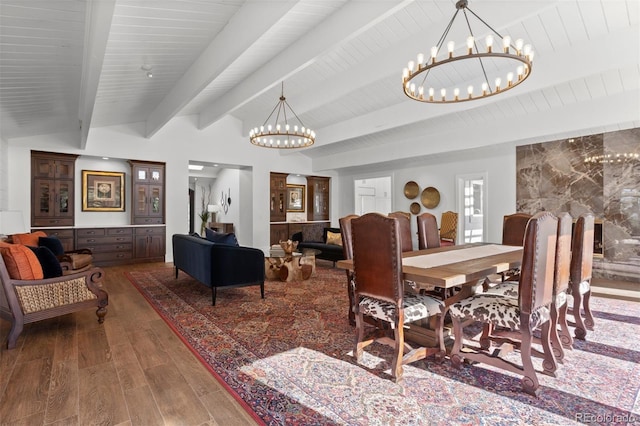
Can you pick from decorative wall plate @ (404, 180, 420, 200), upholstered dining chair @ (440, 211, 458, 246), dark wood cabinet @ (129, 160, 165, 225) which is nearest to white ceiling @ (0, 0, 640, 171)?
dark wood cabinet @ (129, 160, 165, 225)

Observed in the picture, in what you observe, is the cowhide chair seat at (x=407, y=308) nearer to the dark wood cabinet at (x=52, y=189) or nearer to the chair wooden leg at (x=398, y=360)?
the chair wooden leg at (x=398, y=360)

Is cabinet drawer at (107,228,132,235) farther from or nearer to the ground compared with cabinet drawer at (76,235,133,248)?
farther from the ground

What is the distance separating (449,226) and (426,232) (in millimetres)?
3776

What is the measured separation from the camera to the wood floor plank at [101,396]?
179cm

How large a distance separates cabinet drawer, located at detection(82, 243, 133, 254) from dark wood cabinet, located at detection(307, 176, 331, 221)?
197 inches

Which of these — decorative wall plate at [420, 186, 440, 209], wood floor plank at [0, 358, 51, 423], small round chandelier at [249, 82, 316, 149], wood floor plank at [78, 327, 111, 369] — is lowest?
wood floor plank at [78, 327, 111, 369]

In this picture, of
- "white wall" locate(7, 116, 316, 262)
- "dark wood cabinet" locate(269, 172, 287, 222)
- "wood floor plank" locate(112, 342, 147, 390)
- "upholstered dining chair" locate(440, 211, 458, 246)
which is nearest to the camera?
"wood floor plank" locate(112, 342, 147, 390)

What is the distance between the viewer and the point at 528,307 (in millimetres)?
2084

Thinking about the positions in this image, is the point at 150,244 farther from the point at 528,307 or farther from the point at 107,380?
the point at 528,307

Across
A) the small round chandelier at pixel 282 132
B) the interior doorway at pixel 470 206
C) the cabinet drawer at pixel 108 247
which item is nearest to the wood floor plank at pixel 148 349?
the small round chandelier at pixel 282 132

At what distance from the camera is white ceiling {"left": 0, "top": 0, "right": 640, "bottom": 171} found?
276 centimetres

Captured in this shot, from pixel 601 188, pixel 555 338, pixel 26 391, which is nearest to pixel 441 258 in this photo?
pixel 555 338

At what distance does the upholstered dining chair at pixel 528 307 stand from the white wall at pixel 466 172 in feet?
16.3

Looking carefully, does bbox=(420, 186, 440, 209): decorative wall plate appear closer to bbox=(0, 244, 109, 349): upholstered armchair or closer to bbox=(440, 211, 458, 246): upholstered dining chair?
bbox=(440, 211, 458, 246): upholstered dining chair
